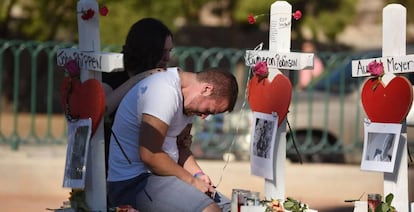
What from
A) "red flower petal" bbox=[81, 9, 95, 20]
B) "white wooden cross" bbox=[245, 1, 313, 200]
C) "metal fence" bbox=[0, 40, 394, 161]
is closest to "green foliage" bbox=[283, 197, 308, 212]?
"white wooden cross" bbox=[245, 1, 313, 200]

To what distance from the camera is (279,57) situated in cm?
520

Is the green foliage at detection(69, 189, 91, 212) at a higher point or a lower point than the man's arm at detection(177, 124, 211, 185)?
lower

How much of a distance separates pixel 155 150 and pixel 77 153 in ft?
1.21

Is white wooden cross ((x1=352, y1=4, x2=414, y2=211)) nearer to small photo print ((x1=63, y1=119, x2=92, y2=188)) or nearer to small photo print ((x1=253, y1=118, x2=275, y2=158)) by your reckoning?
small photo print ((x1=253, y1=118, x2=275, y2=158))

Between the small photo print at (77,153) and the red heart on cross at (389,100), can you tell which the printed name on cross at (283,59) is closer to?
the red heart on cross at (389,100)

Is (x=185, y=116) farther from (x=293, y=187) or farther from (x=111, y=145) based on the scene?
(x=293, y=187)

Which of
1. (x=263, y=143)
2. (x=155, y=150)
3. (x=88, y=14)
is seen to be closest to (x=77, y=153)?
(x=155, y=150)

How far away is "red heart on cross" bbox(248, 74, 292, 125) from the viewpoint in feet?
17.0

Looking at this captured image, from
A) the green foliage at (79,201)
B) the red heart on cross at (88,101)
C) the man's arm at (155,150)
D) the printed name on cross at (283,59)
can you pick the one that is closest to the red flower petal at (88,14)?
the red heart on cross at (88,101)

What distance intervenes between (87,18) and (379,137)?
1557mm

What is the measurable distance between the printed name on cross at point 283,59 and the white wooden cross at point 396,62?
285mm

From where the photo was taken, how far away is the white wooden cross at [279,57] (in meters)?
5.20

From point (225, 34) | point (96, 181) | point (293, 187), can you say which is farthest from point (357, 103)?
point (225, 34)

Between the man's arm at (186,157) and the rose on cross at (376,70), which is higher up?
the rose on cross at (376,70)
